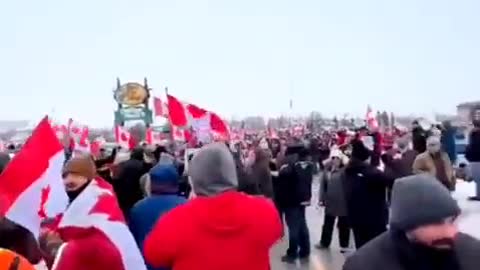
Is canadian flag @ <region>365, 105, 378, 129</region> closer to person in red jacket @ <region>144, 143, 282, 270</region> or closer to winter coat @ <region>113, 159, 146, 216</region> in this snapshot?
winter coat @ <region>113, 159, 146, 216</region>

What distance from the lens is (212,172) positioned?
5152 mm

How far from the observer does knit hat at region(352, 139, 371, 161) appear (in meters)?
10.2

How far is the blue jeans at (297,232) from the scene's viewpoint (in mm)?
13367

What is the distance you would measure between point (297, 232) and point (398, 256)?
391 inches

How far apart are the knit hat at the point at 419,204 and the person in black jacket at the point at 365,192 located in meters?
6.55

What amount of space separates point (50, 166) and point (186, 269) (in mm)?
1164

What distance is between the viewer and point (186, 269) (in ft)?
16.3

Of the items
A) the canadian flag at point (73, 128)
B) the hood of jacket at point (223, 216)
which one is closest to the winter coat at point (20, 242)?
the hood of jacket at point (223, 216)

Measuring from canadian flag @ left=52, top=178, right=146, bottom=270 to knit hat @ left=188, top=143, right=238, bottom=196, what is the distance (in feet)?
3.04

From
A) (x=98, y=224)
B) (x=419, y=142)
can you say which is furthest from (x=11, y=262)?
(x=419, y=142)

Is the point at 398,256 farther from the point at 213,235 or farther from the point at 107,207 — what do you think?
the point at 213,235

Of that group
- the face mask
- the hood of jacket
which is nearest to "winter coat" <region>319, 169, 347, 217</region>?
the face mask

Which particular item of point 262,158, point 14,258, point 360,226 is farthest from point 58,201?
point 262,158

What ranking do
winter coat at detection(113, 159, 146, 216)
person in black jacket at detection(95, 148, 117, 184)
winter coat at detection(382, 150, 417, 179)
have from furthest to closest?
winter coat at detection(382, 150, 417, 179)
winter coat at detection(113, 159, 146, 216)
person in black jacket at detection(95, 148, 117, 184)
